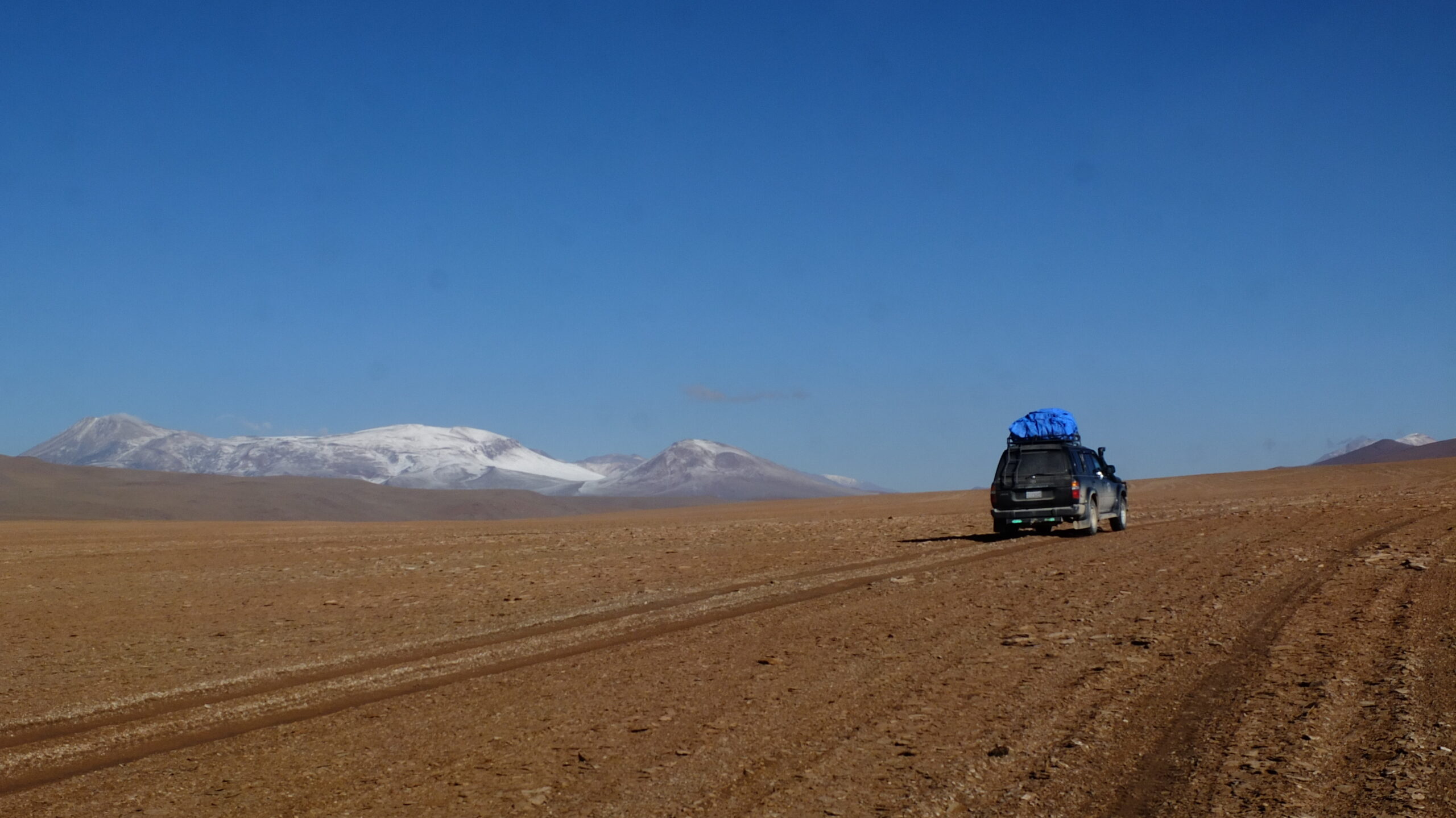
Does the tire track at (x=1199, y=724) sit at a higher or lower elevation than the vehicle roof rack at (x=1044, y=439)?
lower

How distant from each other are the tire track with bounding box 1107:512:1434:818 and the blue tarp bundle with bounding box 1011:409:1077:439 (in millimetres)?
13373

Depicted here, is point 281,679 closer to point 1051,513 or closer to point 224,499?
point 1051,513

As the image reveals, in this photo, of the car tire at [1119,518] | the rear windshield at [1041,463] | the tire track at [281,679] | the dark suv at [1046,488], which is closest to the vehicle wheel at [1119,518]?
the car tire at [1119,518]

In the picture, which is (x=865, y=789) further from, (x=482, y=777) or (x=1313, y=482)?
(x=1313, y=482)

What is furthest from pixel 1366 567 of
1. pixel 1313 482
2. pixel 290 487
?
pixel 290 487

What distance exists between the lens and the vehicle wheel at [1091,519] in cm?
2356

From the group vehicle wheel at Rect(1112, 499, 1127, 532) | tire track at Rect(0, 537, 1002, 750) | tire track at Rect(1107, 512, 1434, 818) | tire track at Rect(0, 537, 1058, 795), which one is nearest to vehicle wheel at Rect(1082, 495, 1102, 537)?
vehicle wheel at Rect(1112, 499, 1127, 532)

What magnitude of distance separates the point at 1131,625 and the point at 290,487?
13672 centimetres

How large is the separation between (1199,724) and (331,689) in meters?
6.78

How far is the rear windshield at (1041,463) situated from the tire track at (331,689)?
8.63 meters

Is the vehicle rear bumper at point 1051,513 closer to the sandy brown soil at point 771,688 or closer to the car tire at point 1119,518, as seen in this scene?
the car tire at point 1119,518

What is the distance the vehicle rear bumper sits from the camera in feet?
76.3

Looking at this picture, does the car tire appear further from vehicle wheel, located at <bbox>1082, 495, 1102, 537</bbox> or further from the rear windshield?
the rear windshield

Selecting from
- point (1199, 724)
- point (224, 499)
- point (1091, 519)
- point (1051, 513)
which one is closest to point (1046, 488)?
point (1051, 513)
